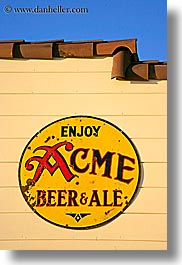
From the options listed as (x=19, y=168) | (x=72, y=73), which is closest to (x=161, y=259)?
(x=19, y=168)

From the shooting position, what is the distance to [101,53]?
1747mm

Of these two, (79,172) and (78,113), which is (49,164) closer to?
(79,172)

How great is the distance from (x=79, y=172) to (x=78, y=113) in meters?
0.23

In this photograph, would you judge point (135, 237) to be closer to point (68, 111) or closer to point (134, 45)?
point (68, 111)

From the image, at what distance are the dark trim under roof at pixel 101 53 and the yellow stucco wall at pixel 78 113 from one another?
0.09 ft

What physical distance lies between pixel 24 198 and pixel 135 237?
452mm

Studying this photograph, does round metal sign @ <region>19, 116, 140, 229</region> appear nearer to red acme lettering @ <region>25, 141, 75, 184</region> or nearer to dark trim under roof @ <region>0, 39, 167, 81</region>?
red acme lettering @ <region>25, 141, 75, 184</region>

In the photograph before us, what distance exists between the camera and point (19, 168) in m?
1.75

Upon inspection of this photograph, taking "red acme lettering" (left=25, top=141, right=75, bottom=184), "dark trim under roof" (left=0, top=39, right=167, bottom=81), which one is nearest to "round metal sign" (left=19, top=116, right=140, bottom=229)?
"red acme lettering" (left=25, top=141, right=75, bottom=184)

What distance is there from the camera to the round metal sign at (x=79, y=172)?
173cm

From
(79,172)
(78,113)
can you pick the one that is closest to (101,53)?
(78,113)

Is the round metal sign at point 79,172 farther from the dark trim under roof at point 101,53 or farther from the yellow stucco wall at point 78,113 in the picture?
the dark trim under roof at point 101,53

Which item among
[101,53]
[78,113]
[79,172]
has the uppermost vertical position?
[101,53]

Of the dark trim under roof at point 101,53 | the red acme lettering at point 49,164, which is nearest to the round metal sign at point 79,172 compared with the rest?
the red acme lettering at point 49,164
